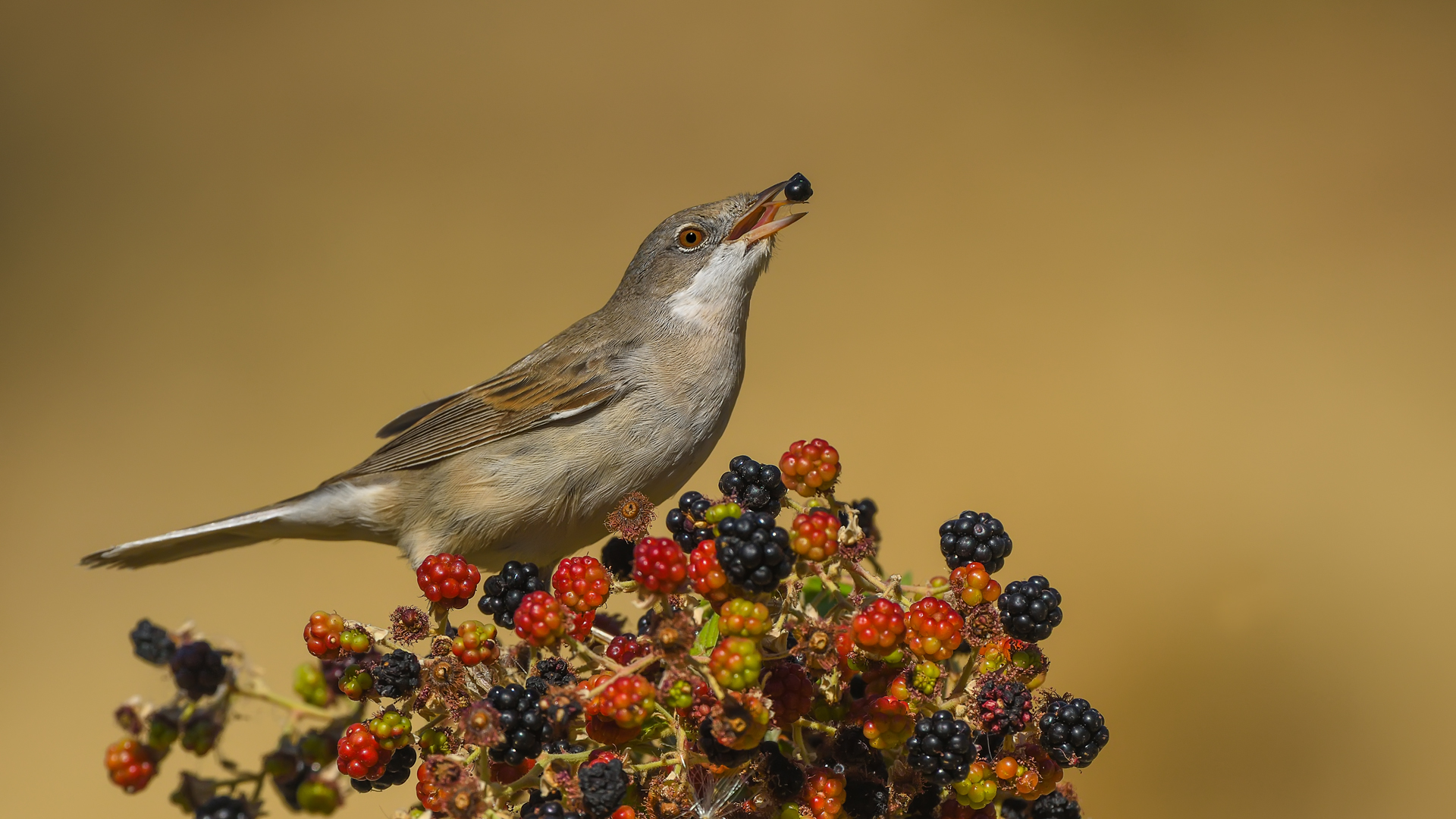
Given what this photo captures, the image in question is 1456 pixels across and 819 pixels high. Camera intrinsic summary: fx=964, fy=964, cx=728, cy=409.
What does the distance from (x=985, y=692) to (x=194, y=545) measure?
3.17 meters

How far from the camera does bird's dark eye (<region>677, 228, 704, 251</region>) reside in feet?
13.7

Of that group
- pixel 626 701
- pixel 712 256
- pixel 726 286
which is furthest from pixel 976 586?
pixel 712 256

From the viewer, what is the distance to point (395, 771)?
1.93m

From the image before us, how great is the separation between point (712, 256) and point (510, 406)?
1069mm

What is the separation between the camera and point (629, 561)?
2885 millimetres

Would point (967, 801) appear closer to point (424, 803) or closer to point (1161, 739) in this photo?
point (424, 803)

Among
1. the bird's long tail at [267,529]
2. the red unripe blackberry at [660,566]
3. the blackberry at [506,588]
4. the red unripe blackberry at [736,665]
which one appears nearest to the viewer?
the red unripe blackberry at [736,665]

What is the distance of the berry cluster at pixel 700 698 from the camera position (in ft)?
5.24

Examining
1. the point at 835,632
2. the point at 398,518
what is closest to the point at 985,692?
the point at 835,632

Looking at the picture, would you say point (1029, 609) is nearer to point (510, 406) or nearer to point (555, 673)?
point (555, 673)

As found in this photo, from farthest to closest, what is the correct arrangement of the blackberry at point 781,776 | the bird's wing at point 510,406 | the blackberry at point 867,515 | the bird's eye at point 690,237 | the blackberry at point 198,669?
the bird's eye at point 690,237, the bird's wing at point 510,406, the blackberry at point 867,515, the blackberry at point 781,776, the blackberry at point 198,669

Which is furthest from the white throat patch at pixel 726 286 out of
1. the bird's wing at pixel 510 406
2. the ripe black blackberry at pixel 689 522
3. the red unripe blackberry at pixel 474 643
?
the red unripe blackberry at pixel 474 643

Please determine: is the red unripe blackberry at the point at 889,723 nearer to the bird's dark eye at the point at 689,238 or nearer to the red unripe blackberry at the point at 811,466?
the red unripe blackberry at the point at 811,466

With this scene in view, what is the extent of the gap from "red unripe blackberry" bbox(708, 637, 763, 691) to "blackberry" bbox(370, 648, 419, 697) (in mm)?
606
